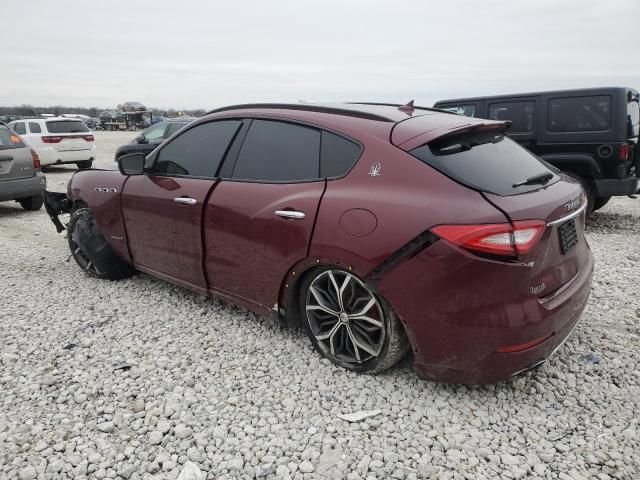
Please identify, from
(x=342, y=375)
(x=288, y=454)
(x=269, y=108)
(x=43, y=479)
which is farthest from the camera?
(x=269, y=108)

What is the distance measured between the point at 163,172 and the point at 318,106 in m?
1.44

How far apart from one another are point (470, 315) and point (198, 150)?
2.38 meters

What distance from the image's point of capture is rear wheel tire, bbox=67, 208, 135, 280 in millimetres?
4477

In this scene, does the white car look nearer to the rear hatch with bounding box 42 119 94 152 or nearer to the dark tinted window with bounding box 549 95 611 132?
the rear hatch with bounding box 42 119 94 152

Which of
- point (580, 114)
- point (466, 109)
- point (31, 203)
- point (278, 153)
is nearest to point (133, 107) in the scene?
point (31, 203)

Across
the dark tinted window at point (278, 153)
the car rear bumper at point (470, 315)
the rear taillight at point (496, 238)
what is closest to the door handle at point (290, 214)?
the dark tinted window at point (278, 153)

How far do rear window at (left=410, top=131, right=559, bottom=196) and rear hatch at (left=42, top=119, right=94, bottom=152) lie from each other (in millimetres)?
13982

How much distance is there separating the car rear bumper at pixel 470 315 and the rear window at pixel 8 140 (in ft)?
25.3

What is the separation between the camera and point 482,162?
2.58 meters

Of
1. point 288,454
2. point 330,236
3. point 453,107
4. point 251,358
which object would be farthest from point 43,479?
point 453,107

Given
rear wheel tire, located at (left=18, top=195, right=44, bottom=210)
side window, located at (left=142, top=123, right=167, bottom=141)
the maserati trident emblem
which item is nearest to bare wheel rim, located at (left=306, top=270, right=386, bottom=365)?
the maserati trident emblem

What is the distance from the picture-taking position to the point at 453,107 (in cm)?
840

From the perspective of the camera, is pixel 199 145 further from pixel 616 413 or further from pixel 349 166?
pixel 616 413

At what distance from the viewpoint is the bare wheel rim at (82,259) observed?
4.59 meters
